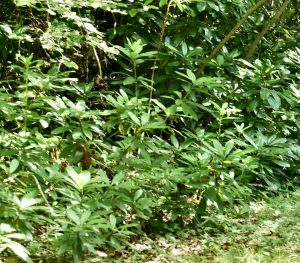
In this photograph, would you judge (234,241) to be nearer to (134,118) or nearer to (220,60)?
(134,118)

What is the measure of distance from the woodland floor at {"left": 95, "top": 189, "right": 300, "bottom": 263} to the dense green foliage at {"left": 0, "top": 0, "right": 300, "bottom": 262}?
0.13 metres

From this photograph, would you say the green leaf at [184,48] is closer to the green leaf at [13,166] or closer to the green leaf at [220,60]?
the green leaf at [220,60]

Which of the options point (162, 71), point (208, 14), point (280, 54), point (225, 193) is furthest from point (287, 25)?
point (225, 193)

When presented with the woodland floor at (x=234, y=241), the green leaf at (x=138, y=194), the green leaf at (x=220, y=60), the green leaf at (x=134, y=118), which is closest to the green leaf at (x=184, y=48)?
the green leaf at (x=220, y=60)

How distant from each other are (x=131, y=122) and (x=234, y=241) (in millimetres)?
1142

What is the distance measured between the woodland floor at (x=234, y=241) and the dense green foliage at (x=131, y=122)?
13 centimetres

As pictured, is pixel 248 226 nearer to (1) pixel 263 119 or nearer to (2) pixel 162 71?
(1) pixel 263 119

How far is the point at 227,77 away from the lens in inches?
189

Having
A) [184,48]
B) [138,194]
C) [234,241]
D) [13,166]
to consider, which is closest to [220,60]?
[184,48]

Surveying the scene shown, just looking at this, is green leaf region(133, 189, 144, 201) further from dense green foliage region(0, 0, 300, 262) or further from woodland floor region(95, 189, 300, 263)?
woodland floor region(95, 189, 300, 263)

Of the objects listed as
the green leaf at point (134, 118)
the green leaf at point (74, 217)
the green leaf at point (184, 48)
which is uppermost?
the green leaf at point (184, 48)

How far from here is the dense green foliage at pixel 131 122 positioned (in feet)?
9.36

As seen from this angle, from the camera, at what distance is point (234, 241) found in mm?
3424

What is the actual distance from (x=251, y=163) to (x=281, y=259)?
Answer: 783 mm
